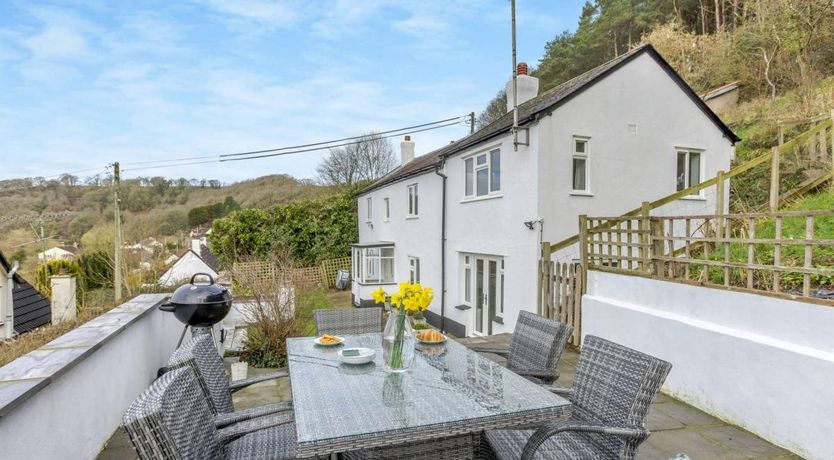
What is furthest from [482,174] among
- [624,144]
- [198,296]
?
[198,296]

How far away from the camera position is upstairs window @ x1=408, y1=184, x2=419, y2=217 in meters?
15.0

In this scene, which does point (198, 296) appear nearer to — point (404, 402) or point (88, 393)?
point (88, 393)

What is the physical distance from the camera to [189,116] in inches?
848

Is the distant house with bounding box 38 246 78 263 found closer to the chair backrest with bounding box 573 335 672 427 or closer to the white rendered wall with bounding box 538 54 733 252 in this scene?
the white rendered wall with bounding box 538 54 733 252

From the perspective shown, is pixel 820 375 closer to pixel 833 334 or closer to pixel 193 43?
pixel 833 334

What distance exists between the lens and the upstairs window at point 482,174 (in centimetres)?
989

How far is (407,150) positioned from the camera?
21578mm

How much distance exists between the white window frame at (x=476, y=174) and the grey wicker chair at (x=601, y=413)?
704 centimetres

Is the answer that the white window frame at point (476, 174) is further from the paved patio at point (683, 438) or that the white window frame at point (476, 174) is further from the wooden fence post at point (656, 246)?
the paved patio at point (683, 438)

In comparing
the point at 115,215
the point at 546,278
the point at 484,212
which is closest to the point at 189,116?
the point at 115,215

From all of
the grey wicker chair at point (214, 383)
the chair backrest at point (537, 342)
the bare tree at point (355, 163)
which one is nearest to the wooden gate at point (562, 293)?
the chair backrest at point (537, 342)

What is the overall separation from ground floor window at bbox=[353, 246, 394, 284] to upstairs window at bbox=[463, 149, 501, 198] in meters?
7.10

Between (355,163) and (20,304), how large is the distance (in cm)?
2080

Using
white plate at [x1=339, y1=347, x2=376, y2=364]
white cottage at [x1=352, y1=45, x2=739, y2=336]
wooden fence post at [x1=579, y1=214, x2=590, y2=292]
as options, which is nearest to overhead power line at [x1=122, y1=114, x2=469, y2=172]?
white cottage at [x1=352, y1=45, x2=739, y2=336]
